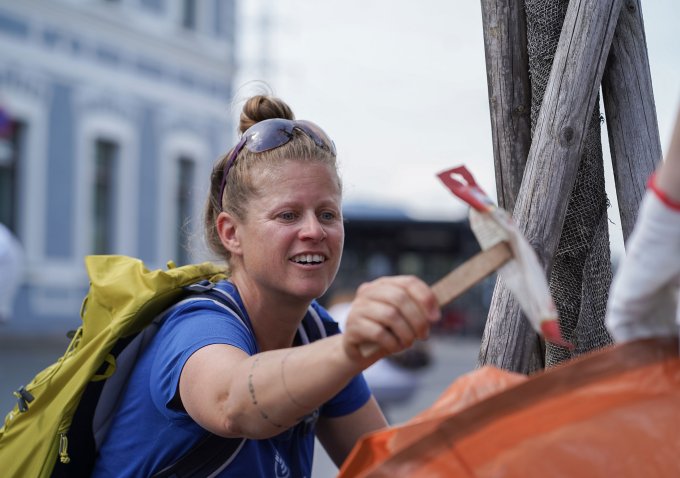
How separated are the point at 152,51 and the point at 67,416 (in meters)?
19.8

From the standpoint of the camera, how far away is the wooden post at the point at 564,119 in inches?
85.7

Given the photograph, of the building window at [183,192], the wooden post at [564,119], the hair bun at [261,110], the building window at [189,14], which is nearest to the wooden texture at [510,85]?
the wooden post at [564,119]

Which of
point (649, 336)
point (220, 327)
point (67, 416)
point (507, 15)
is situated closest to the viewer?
point (649, 336)

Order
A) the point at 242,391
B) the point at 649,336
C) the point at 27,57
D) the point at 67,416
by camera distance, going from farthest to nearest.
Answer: the point at 27,57, the point at 67,416, the point at 242,391, the point at 649,336

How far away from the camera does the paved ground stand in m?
9.87

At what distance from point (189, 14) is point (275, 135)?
2110cm

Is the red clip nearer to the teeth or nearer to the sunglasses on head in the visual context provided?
the teeth

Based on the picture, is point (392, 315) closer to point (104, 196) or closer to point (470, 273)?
point (470, 273)

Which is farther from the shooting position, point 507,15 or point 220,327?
point 507,15

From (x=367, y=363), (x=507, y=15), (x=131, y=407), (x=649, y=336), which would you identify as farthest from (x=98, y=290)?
(x=649, y=336)

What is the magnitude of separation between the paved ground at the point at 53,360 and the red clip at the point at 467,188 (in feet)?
21.7

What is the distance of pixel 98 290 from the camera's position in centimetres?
231

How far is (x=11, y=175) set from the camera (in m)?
17.7

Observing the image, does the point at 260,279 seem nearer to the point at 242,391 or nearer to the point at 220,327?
the point at 220,327
